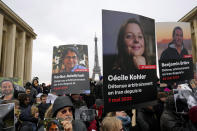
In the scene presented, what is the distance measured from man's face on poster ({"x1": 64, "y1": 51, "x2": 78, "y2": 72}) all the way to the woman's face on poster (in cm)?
329

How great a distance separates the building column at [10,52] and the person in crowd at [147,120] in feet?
99.4

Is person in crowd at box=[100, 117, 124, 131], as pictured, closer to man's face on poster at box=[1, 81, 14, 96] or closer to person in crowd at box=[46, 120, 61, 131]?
person in crowd at box=[46, 120, 61, 131]

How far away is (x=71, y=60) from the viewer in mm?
5938

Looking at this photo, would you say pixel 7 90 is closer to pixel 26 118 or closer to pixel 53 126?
pixel 26 118

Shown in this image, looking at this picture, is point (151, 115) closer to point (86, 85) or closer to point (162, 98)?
point (162, 98)

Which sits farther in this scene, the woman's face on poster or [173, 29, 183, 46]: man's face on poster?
[173, 29, 183, 46]: man's face on poster

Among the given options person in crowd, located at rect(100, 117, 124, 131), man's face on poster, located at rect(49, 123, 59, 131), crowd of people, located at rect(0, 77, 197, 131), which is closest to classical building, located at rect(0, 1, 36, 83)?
crowd of people, located at rect(0, 77, 197, 131)

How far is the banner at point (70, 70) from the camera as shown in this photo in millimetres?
5418

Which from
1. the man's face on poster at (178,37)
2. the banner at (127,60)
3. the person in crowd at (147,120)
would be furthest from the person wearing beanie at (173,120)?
the man's face on poster at (178,37)

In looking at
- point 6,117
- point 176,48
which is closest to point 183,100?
point 176,48

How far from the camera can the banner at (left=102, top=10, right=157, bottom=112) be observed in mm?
2578

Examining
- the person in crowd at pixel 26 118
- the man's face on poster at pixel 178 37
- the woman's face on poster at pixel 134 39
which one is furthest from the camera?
the man's face on poster at pixel 178 37

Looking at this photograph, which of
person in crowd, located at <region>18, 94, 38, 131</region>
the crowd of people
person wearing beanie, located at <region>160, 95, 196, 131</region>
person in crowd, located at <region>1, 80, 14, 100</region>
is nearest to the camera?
the crowd of people

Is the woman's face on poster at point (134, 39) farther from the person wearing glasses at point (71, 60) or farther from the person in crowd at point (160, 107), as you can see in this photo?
the person wearing glasses at point (71, 60)
